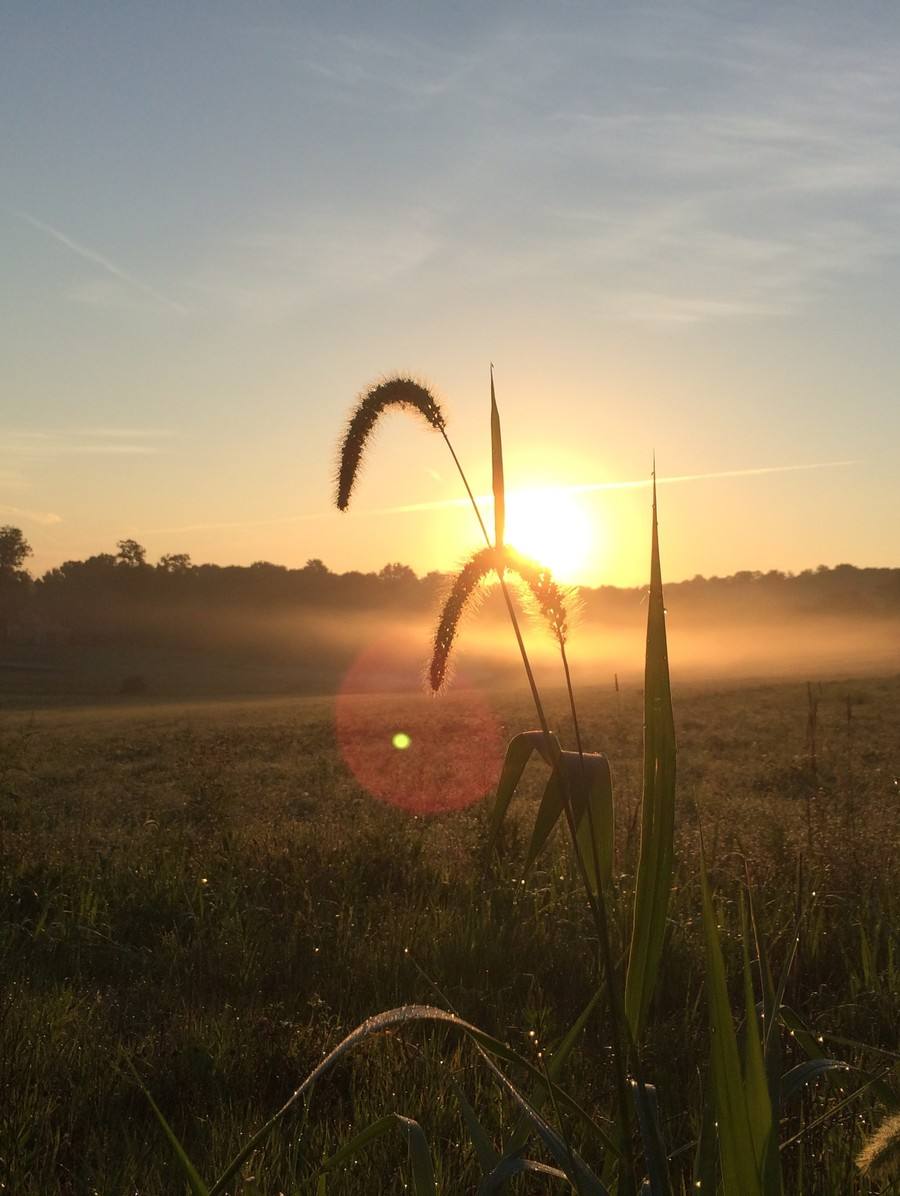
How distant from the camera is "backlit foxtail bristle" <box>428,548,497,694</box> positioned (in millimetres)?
2270

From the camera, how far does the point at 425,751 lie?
18734mm

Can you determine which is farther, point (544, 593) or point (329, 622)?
point (329, 622)

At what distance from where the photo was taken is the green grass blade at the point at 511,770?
2.38 metres

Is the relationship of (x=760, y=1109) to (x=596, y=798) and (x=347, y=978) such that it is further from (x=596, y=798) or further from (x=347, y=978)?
(x=347, y=978)

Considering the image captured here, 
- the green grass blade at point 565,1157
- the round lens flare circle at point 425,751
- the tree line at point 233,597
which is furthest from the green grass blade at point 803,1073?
the tree line at point 233,597

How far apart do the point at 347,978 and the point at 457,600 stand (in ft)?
9.37

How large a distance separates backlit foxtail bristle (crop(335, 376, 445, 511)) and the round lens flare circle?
2.05 feet

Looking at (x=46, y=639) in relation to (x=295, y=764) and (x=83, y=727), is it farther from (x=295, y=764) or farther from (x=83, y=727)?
(x=295, y=764)

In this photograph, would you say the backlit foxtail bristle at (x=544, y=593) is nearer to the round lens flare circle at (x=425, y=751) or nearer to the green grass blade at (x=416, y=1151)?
the round lens flare circle at (x=425, y=751)

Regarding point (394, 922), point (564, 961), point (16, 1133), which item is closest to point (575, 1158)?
point (16, 1133)

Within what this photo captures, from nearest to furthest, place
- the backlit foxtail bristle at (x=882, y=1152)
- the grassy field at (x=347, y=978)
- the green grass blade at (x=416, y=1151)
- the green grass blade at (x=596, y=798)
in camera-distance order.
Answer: the backlit foxtail bristle at (x=882, y=1152)
the green grass blade at (x=416, y=1151)
the green grass blade at (x=596, y=798)
the grassy field at (x=347, y=978)

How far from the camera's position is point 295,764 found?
56.4 ft

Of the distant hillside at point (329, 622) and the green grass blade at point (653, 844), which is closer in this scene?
the green grass blade at point (653, 844)

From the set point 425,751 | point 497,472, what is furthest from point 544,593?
point 425,751
